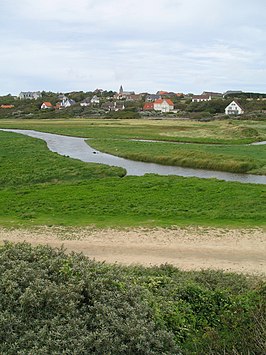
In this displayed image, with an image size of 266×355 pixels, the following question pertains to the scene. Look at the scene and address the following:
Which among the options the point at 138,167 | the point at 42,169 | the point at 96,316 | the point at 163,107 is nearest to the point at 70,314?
the point at 96,316

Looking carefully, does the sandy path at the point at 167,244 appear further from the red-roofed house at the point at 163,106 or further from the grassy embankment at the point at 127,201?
the red-roofed house at the point at 163,106

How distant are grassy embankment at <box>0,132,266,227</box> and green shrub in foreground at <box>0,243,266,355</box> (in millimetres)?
10477

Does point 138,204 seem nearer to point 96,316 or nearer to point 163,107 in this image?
point 96,316

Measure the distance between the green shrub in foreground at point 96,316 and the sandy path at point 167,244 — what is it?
543cm

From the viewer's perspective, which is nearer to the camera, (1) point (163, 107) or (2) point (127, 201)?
(2) point (127, 201)

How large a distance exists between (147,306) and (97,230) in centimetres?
1059

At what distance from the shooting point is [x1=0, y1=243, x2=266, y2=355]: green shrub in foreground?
580 centimetres

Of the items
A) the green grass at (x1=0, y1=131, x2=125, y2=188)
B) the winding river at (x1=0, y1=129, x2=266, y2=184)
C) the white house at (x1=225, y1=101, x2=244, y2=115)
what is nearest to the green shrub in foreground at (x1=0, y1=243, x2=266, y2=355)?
the green grass at (x1=0, y1=131, x2=125, y2=188)

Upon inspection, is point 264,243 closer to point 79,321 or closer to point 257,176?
point 79,321

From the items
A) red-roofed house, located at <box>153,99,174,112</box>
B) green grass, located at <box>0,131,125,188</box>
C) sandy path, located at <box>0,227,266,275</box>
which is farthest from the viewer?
red-roofed house, located at <box>153,99,174,112</box>

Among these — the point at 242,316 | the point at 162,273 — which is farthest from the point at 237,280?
the point at 242,316

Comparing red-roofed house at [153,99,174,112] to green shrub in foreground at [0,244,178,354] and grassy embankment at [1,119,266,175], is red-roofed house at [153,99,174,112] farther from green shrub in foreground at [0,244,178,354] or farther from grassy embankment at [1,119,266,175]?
green shrub in foreground at [0,244,178,354]

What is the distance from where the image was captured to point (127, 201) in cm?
2231

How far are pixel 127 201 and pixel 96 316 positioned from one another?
16.2 meters
